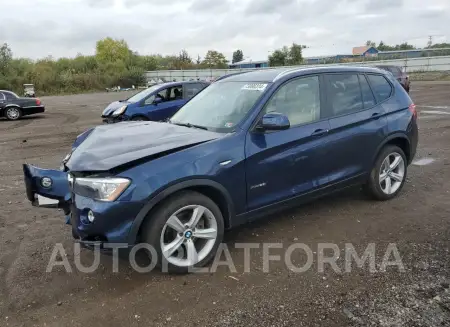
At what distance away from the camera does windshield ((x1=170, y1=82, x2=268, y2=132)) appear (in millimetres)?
4082

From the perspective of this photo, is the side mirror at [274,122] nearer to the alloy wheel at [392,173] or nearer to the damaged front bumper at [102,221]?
the damaged front bumper at [102,221]

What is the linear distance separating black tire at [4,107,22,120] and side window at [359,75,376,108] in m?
16.9

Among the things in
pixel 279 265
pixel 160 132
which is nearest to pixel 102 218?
pixel 160 132

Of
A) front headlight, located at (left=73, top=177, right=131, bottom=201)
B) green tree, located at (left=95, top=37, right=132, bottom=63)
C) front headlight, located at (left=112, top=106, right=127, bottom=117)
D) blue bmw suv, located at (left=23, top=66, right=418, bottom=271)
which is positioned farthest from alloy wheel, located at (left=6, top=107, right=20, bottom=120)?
green tree, located at (left=95, top=37, right=132, bottom=63)

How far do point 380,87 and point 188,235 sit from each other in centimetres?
326

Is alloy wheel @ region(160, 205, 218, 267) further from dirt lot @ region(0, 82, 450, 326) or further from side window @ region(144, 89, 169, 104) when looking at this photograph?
side window @ region(144, 89, 169, 104)

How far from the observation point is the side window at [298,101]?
4.20m

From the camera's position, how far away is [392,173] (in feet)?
17.5

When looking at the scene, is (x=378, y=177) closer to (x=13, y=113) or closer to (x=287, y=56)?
(x=13, y=113)

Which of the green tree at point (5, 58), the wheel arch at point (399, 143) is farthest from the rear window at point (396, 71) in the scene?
the green tree at point (5, 58)

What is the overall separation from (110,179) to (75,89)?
46.4m

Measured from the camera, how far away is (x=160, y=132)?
410cm

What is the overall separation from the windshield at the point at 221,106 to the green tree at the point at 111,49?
68.1 m

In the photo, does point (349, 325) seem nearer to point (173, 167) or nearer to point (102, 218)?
point (173, 167)
